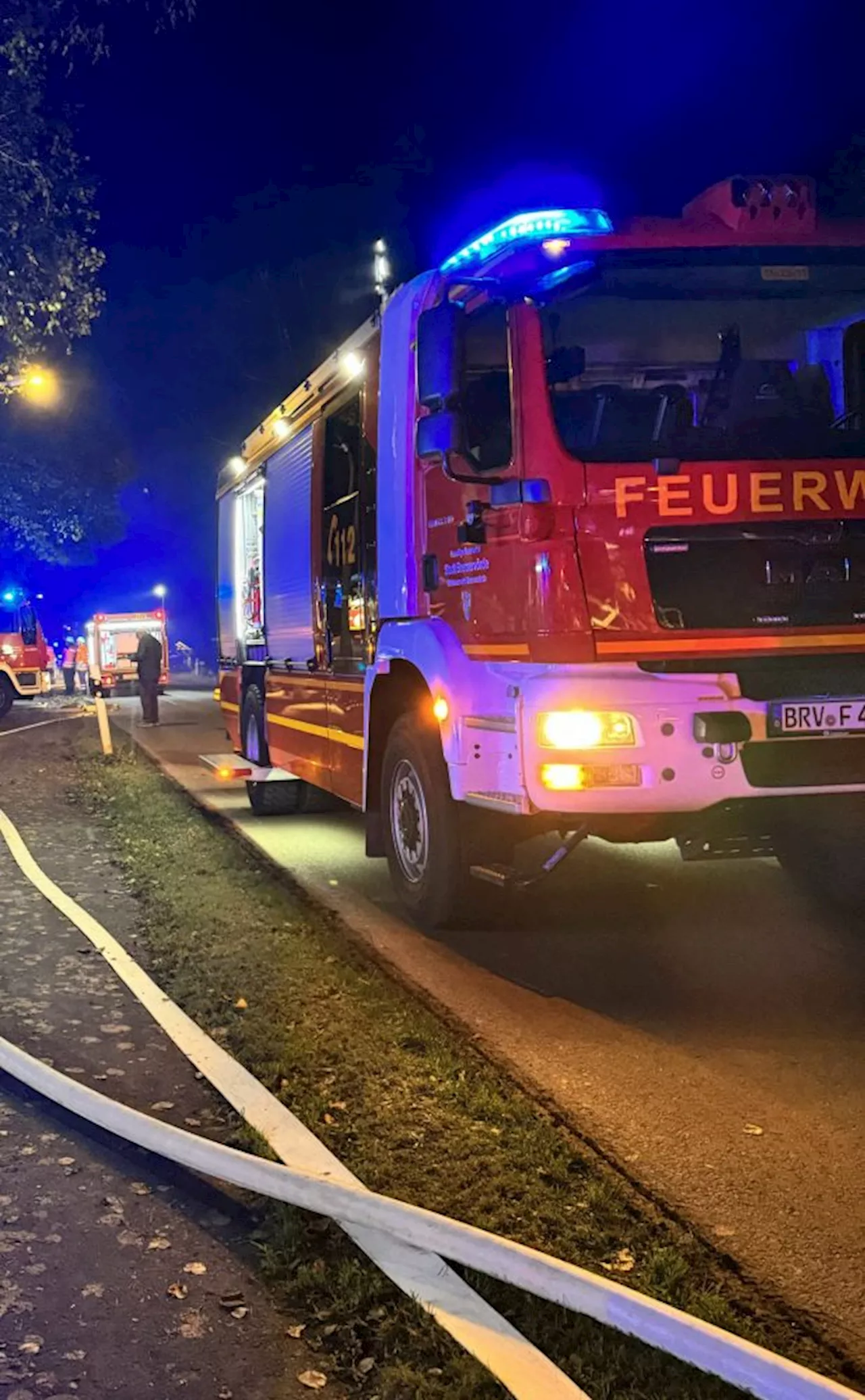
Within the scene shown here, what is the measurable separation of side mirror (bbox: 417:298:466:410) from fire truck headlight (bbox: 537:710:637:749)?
148 cm

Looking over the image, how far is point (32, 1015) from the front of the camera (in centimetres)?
489

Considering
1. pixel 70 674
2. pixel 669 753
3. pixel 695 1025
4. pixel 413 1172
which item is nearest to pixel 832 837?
pixel 669 753

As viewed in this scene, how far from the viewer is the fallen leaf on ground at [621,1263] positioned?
281cm

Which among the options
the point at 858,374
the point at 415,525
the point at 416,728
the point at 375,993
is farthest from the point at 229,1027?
the point at 858,374

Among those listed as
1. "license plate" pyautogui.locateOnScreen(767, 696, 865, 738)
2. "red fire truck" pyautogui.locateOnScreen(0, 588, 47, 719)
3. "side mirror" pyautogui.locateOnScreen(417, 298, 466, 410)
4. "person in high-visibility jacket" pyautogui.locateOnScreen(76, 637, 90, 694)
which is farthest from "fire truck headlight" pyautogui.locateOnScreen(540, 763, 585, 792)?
"person in high-visibility jacket" pyautogui.locateOnScreen(76, 637, 90, 694)

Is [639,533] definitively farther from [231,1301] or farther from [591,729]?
[231,1301]

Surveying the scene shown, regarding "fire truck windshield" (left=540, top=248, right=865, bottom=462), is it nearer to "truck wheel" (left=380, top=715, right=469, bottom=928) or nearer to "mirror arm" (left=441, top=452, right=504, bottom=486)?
"mirror arm" (left=441, top=452, right=504, bottom=486)

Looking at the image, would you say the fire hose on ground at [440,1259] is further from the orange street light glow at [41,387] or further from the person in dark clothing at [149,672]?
the person in dark clothing at [149,672]

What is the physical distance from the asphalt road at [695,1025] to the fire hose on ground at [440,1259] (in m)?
0.41

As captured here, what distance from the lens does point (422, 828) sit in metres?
6.21

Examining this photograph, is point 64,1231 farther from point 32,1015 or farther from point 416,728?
point 416,728

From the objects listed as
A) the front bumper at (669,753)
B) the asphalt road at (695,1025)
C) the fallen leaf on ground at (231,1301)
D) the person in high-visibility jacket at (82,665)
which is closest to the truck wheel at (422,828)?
the asphalt road at (695,1025)

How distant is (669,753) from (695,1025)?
1.04 meters

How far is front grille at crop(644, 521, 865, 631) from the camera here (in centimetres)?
490
